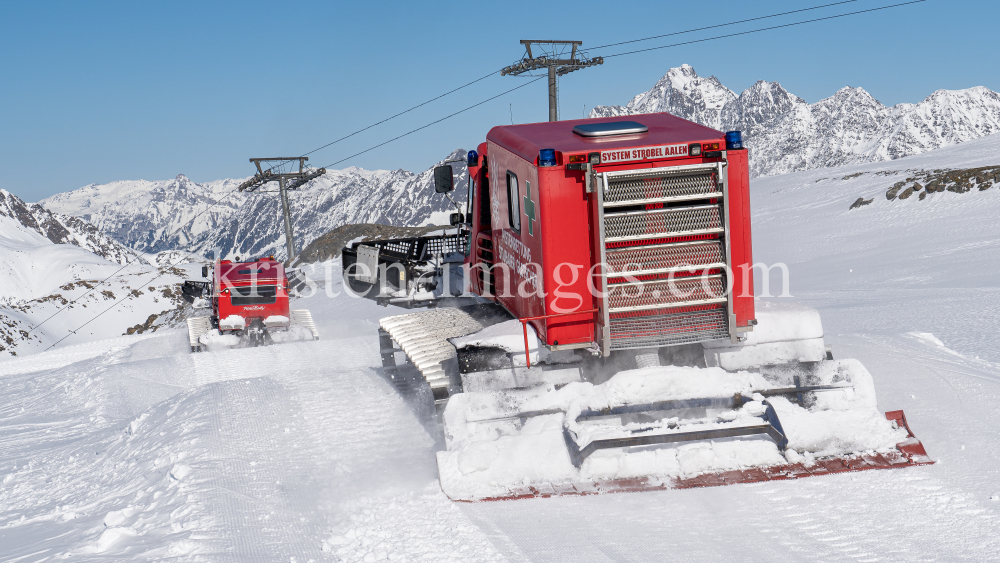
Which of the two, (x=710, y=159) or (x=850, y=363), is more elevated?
(x=710, y=159)

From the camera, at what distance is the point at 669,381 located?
6.22m

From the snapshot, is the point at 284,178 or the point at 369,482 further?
the point at 284,178

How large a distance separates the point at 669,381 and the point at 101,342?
16.1m

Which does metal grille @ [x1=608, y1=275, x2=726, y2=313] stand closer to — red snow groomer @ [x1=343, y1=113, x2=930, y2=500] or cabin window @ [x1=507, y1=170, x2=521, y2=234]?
red snow groomer @ [x1=343, y1=113, x2=930, y2=500]

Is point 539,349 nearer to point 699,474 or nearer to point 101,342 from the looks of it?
point 699,474

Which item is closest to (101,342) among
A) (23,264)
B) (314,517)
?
(314,517)

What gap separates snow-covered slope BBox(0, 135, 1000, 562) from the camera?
4738 millimetres

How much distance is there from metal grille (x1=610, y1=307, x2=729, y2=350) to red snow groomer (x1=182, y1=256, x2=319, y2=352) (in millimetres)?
11381

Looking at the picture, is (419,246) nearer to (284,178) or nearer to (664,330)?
(664,330)

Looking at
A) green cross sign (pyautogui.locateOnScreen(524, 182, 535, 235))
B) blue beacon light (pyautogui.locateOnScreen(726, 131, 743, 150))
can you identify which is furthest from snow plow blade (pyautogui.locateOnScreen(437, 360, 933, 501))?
blue beacon light (pyautogui.locateOnScreen(726, 131, 743, 150))

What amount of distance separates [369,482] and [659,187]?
3403 millimetres

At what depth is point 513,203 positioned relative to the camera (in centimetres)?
732

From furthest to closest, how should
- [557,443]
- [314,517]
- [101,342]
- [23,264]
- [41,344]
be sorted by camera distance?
[23,264]
[41,344]
[101,342]
[557,443]
[314,517]

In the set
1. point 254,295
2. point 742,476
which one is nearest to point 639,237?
point 742,476
